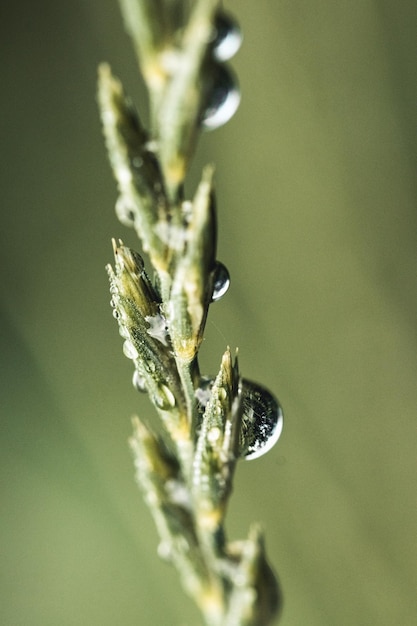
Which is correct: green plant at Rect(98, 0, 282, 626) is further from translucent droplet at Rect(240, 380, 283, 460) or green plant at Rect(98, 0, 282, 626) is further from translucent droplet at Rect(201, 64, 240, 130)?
translucent droplet at Rect(240, 380, 283, 460)

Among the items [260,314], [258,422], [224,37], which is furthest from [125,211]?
[260,314]

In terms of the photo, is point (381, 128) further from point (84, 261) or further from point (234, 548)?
point (234, 548)

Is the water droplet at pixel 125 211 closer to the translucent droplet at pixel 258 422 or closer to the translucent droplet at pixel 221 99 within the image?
the translucent droplet at pixel 221 99

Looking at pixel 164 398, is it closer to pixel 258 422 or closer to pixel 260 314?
pixel 258 422

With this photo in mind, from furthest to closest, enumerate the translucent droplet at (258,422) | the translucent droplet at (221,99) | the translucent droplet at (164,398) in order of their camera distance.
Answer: the translucent droplet at (258,422), the translucent droplet at (164,398), the translucent droplet at (221,99)

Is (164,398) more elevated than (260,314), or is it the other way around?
(260,314)

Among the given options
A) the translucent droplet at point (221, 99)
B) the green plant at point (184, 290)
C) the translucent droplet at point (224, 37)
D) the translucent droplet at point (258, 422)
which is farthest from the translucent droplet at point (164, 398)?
the translucent droplet at point (224, 37)
